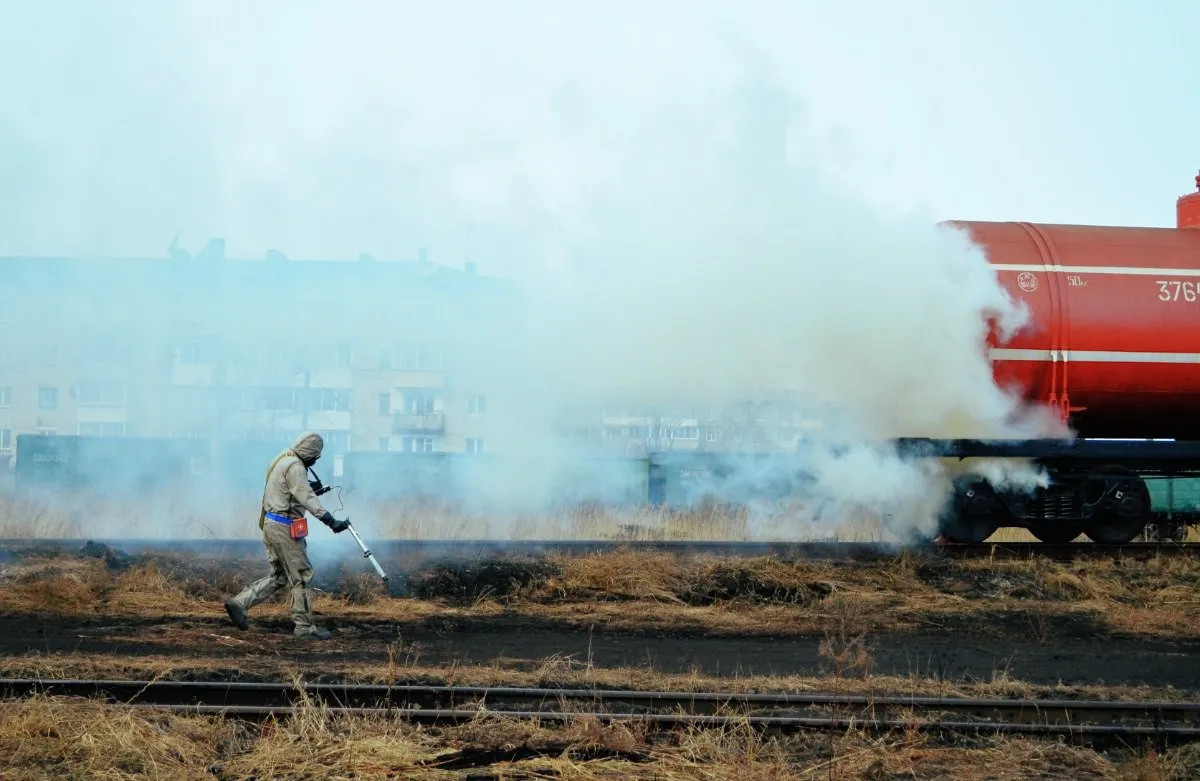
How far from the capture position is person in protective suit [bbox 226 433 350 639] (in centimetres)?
876

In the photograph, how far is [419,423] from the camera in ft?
62.2

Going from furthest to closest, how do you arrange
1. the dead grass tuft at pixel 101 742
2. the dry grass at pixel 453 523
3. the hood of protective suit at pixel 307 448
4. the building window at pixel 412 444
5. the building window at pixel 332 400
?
the building window at pixel 412 444 → the building window at pixel 332 400 → the dry grass at pixel 453 523 → the hood of protective suit at pixel 307 448 → the dead grass tuft at pixel 101 742

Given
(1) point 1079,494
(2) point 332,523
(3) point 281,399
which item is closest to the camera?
(2) point 332,523

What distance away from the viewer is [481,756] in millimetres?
5547

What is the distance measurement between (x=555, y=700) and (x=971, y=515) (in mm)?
8426

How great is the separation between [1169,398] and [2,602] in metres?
13.6

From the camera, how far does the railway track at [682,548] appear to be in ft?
40.9

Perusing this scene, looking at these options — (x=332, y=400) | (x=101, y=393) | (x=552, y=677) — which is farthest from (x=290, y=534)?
(x=101, y=393)

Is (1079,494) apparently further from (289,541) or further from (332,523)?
(289,541)

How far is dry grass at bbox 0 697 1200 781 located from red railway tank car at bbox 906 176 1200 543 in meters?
6.94

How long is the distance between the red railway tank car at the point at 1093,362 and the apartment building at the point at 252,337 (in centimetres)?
596

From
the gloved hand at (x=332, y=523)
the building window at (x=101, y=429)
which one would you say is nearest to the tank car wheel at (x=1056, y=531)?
the gloved hand at (x=332, y=523)

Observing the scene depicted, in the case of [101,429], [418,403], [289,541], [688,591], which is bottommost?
[688,591]

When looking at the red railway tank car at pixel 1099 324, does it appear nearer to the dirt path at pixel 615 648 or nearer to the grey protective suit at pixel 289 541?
the dirt path at pixel 615 648
